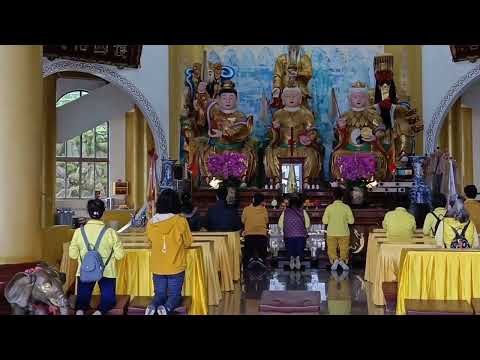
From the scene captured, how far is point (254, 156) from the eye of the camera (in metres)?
15.4

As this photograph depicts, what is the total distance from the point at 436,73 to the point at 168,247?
434 inches

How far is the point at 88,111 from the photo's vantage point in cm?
1672

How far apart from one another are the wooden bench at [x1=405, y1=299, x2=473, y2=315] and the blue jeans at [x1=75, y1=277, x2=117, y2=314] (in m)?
2.12

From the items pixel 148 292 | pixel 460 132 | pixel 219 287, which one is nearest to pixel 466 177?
pixel 460 132

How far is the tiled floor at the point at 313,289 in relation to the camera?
755cm

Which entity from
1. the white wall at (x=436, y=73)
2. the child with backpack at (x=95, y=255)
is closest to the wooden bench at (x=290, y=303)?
the child with backpack at (x=95, y=255)

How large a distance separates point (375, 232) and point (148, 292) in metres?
3.77

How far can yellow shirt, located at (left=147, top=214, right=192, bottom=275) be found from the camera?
5766mm

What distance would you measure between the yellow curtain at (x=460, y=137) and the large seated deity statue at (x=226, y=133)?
4392mm

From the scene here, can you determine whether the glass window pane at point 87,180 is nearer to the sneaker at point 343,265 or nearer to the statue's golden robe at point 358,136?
the statue's golden robe at point 358,136

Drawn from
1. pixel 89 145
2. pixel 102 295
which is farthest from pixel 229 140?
pixel 102 295
